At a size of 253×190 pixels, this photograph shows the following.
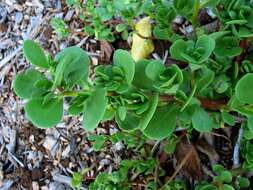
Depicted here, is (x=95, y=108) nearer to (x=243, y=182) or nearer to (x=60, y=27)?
(x=243, y=182)

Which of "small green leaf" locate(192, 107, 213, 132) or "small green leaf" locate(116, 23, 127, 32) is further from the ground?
"small green leaf" locate(192, 107, 213, 132)

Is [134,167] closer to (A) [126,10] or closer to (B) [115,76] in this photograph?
(A) [126,10]

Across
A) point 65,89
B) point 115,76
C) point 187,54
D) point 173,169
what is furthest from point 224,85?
point 173,169

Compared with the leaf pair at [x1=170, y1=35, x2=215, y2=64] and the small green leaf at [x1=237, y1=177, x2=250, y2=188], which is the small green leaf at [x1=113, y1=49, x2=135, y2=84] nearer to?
the leaf pair at [x1=170, y1=35, x2=215, y2=64]

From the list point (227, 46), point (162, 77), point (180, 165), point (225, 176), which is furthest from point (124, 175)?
point (162, 77)

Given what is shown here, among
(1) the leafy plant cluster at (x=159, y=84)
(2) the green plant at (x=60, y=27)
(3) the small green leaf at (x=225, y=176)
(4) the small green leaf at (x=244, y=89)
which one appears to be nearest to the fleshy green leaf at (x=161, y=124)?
(1) the leafy plant cluster at (x=159, y=84)

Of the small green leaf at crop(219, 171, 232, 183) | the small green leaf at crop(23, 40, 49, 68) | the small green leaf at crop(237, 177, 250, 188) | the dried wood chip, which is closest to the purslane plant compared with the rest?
the small green leaf at crop(23, 40, 49, 68)
